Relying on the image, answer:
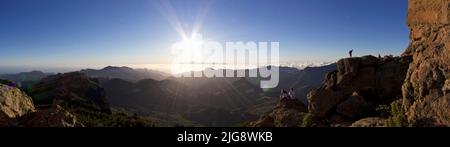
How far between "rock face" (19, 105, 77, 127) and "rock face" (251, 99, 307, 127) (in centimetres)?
2384

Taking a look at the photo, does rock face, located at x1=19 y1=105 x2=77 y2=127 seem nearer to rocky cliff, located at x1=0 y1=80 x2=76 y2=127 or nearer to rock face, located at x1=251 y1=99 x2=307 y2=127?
rocky cliff, located at x1=0 y1=80 x2=76 y2=127

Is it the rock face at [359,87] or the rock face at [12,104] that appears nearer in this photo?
the rock face at [12,104]

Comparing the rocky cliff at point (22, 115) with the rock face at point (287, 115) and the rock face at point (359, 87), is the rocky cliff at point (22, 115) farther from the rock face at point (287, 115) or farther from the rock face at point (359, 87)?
the rock face at point (359, 87)

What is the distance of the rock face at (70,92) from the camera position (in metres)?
119

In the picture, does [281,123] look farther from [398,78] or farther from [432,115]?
[432,115]

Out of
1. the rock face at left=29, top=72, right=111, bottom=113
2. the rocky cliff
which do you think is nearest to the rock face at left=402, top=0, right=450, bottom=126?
the rocky cliff

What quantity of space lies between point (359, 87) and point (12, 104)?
33192 mm

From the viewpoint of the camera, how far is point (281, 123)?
123ft

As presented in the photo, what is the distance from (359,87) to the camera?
129ft

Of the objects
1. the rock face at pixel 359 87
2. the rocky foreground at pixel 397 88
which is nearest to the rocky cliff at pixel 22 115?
the rocky foreground at pixel 397 88

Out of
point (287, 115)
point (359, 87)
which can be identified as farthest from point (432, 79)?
point (359, 87)

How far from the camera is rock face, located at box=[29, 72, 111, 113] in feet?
389

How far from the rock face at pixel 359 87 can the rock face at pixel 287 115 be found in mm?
2358
